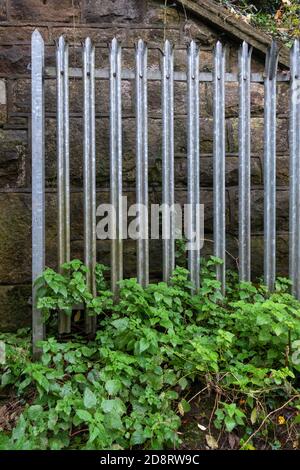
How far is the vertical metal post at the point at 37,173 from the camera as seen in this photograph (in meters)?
2.73

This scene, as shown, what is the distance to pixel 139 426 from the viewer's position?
7.10 feet

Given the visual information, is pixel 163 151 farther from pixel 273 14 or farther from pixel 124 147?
pixel 273 14

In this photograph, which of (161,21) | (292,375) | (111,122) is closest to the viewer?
(292,375)

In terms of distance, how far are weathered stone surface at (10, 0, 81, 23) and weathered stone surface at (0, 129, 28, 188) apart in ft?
2.93

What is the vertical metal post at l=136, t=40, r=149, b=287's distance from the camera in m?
2.84

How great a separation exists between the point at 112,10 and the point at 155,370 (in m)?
2.60

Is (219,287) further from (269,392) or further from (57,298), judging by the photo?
(57,298)

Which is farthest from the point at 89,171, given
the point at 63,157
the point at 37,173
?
the point at 37,173

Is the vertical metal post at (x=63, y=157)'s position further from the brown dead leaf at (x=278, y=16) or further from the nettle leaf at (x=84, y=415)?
the brown dead leaf at (x=278, y=16)

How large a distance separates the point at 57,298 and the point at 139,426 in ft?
2.90

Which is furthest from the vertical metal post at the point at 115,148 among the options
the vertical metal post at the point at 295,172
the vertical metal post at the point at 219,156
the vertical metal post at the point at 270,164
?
the vertical metal post at the point at 295,172

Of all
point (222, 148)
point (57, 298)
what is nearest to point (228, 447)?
point (57, 298)

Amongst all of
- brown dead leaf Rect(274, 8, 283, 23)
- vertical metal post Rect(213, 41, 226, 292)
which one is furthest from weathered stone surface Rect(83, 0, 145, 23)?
brown dead leaf Rect(274, 8, 283, 23)
